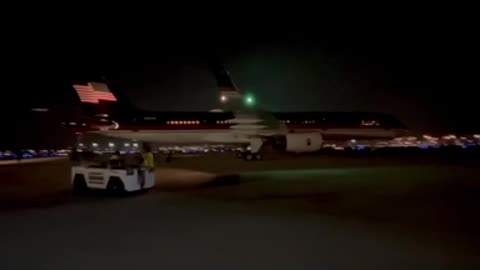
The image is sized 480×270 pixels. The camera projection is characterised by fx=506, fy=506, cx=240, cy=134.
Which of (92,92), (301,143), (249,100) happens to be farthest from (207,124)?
(92,92)

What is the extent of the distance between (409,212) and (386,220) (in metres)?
1.61

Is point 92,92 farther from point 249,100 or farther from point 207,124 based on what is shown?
point 249,100

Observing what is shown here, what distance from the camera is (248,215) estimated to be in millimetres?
13953

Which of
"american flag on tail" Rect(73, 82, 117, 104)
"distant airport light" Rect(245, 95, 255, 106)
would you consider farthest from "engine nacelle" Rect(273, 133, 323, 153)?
"american flag on tail" Rect(73, 82, 117, 104)

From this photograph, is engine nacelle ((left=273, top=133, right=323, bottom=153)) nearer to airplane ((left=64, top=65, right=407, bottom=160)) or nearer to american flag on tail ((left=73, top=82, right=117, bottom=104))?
airplane ((left=64, top=65, right=407, bottom=160))

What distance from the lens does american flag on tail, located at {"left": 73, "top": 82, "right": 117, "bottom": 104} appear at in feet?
134

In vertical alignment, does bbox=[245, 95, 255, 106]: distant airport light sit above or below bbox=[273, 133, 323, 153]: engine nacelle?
above

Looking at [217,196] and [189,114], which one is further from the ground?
[189,114]

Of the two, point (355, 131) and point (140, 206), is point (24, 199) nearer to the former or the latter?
point (140, 206)

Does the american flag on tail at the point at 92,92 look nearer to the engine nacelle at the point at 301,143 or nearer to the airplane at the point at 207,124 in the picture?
the airplane at the point at 207,124

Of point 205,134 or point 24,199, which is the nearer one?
point 24,199

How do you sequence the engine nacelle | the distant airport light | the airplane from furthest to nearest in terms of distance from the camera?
the airplane
the engine nacelle
the distant airport light

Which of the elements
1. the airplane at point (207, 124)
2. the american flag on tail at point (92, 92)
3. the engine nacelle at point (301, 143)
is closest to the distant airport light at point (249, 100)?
the airplane at point (207, 124)

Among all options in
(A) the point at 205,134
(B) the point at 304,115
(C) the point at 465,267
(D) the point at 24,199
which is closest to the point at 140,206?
(D) the point at 24,199
